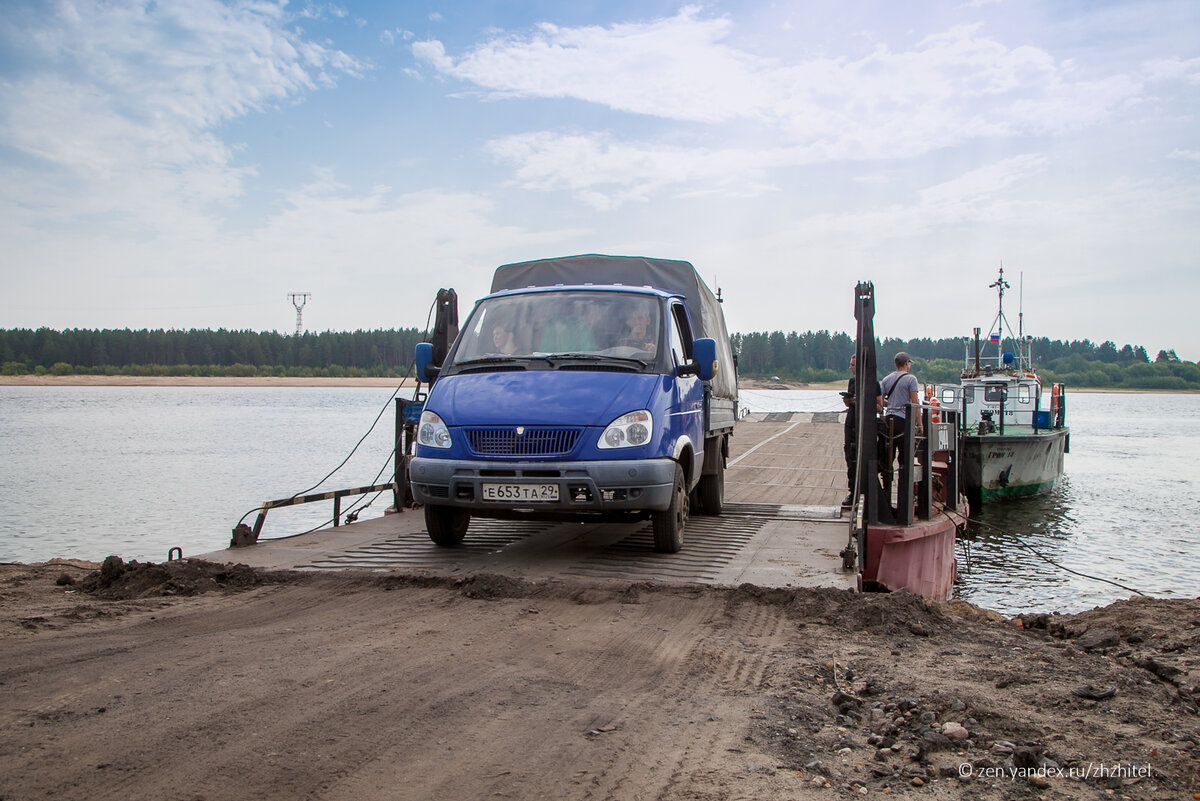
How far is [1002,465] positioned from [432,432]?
18.8 metres

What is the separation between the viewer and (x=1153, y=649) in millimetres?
5574

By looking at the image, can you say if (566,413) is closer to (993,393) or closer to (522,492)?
(522,492)

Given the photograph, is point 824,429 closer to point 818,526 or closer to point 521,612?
point 818,526

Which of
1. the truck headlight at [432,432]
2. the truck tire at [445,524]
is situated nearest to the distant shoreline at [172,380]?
the truck tire at [445,524]

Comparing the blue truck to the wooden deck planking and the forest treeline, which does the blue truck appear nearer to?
the wooden deck planking

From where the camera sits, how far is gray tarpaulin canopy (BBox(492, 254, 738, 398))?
32.2 ft

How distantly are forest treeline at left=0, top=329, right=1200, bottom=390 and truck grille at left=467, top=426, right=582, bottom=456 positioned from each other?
11070cm

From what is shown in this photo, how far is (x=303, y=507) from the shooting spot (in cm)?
1941

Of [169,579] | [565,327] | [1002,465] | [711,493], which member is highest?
[565,327]

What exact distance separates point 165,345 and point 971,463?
398 ft

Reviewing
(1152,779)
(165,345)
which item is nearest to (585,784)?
(1152,779)

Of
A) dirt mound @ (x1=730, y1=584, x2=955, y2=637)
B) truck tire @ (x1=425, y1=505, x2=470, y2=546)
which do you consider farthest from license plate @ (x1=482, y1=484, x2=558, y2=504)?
dirt mound @ (x1=730, y1=584, x2=955, y2=637)

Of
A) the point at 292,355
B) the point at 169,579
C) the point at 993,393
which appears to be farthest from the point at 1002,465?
the point at 292,355

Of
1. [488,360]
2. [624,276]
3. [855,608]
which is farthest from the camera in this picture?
[624,276]
